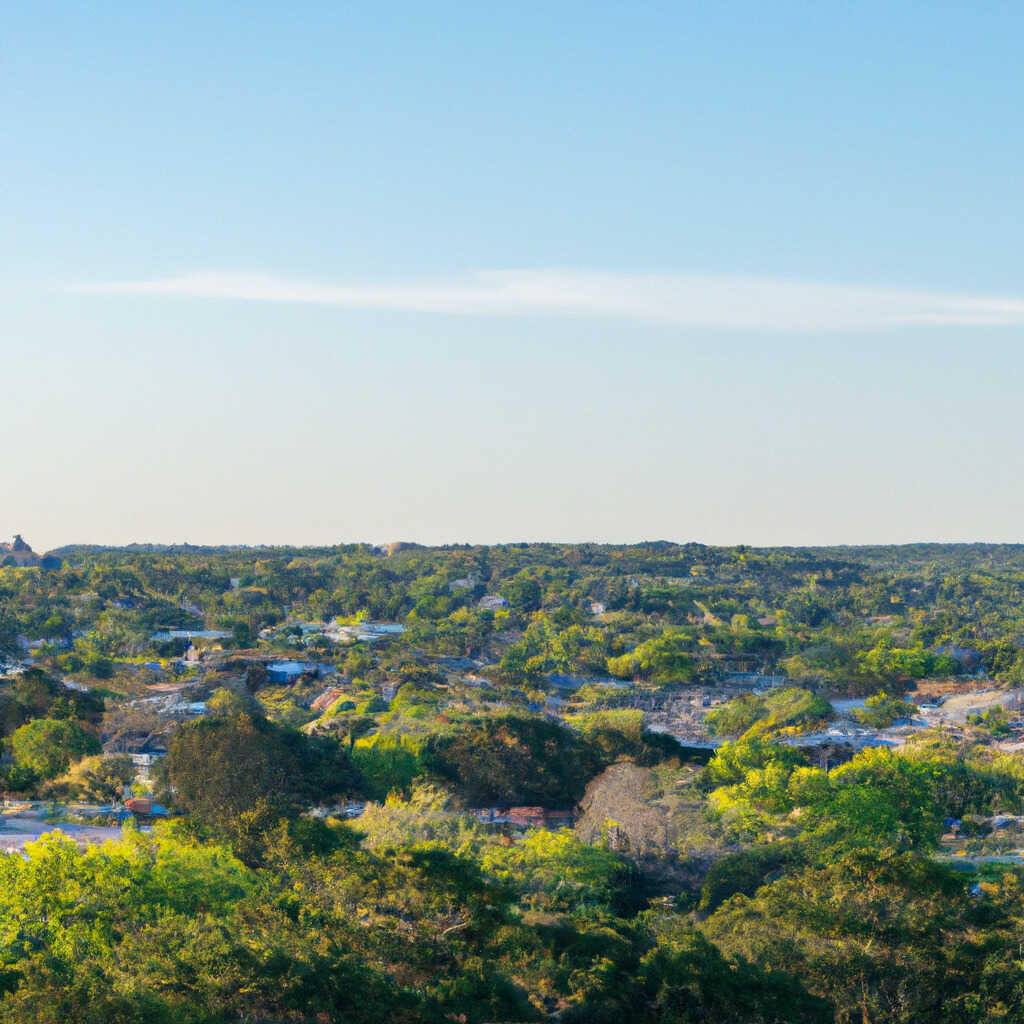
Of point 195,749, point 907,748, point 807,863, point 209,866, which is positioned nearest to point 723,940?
point 807,863

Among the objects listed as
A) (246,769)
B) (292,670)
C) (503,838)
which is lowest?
(503,838)

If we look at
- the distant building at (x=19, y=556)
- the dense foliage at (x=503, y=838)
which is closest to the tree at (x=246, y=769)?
the dense foliage at (x=503, y=838)

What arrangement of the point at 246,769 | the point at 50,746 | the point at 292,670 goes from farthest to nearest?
the point at 292,670
the point at 50,746
the point at 246,769

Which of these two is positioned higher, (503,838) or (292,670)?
(292,670)

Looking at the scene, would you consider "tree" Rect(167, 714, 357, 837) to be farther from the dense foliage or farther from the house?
the house

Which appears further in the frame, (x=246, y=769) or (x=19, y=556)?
(x=19, y=556)

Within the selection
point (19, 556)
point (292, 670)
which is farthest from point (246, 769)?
point (19, 556)

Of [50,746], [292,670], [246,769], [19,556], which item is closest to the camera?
[246,769]

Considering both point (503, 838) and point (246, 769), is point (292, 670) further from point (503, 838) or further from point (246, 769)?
point (503, 838)

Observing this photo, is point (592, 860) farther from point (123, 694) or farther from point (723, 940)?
point (123, 694)

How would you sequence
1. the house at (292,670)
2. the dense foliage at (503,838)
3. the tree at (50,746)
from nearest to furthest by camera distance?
the dense foliage at (503,838) → the tree at (50,746) → the house at (292,670)

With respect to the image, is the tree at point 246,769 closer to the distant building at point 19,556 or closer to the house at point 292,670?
the house at point 292,670
